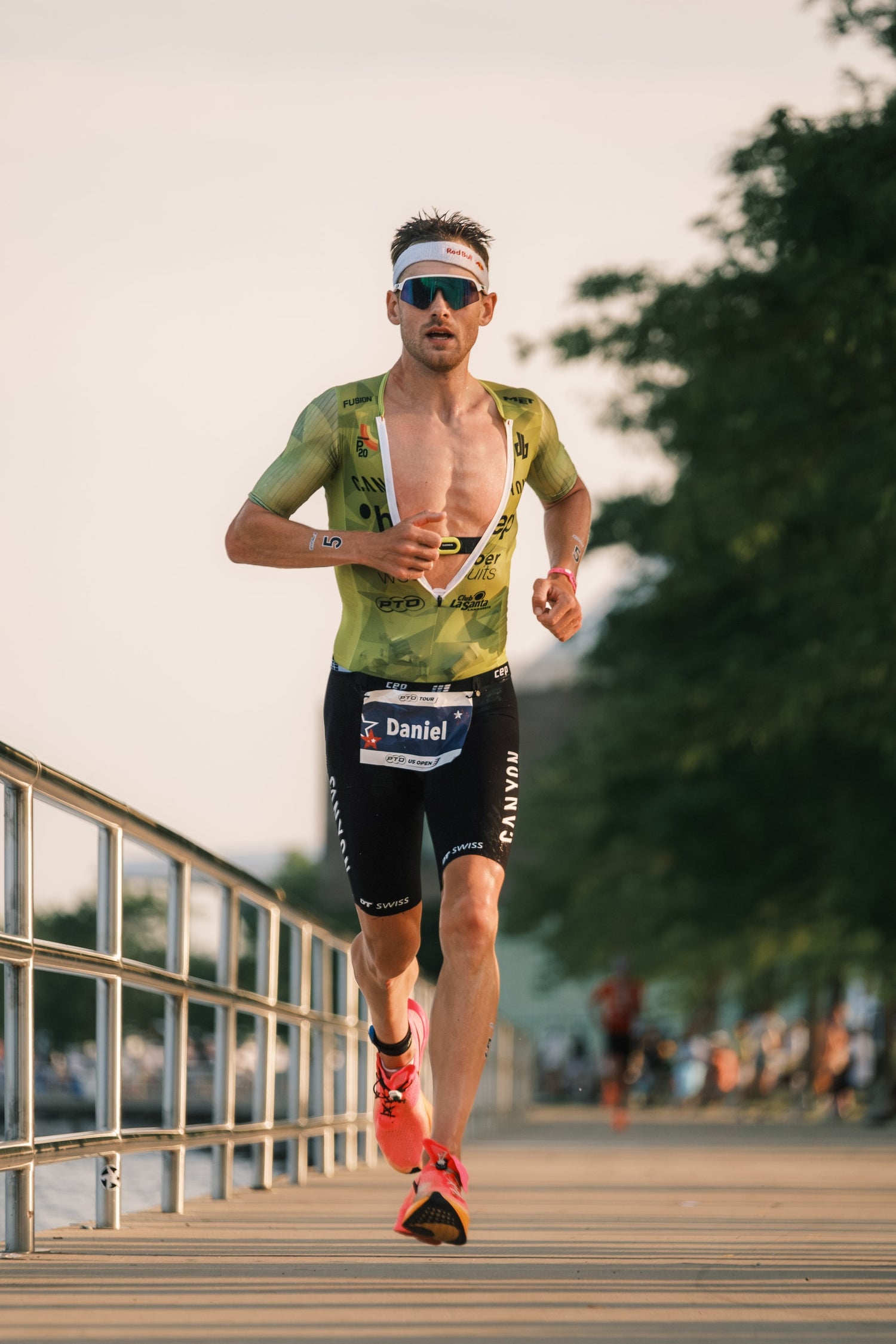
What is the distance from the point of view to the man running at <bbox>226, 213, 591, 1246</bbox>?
5633 mm

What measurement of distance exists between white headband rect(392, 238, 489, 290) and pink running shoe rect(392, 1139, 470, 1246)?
7.36 ft

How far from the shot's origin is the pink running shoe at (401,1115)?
20.4 feet

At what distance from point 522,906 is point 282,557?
145ft

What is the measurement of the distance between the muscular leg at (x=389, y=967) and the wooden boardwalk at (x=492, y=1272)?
592 mm

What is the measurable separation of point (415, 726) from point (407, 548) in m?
0.55

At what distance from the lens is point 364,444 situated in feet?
18.6

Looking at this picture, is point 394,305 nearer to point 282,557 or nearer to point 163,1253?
point 282,557

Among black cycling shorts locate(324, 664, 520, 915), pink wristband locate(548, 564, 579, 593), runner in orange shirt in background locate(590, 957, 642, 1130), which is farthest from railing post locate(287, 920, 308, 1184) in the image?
runner in orange shirt in background locate(590, 957, 642, 1130)

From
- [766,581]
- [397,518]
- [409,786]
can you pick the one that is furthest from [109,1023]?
[766,581]

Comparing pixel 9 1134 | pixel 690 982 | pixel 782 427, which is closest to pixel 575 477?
pixel 9 1134

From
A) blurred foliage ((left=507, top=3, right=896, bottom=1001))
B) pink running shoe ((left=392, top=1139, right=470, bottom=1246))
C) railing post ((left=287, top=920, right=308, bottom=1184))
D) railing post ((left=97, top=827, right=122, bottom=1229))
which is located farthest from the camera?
blurred foliage ((left=507, top=3, right=896, bottom=1001))

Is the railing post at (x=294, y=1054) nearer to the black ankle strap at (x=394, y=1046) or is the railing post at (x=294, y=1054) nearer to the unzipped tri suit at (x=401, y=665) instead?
the black ankle strap at (x=394, y=1046)

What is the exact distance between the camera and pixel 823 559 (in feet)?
61.7

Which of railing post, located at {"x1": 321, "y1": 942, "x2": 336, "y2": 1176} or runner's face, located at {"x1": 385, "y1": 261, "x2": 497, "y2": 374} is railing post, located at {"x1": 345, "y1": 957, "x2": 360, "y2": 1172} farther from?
runner's face, located at {"x1": 385, "y1": 261, "x2": 497, "y2": 374}
